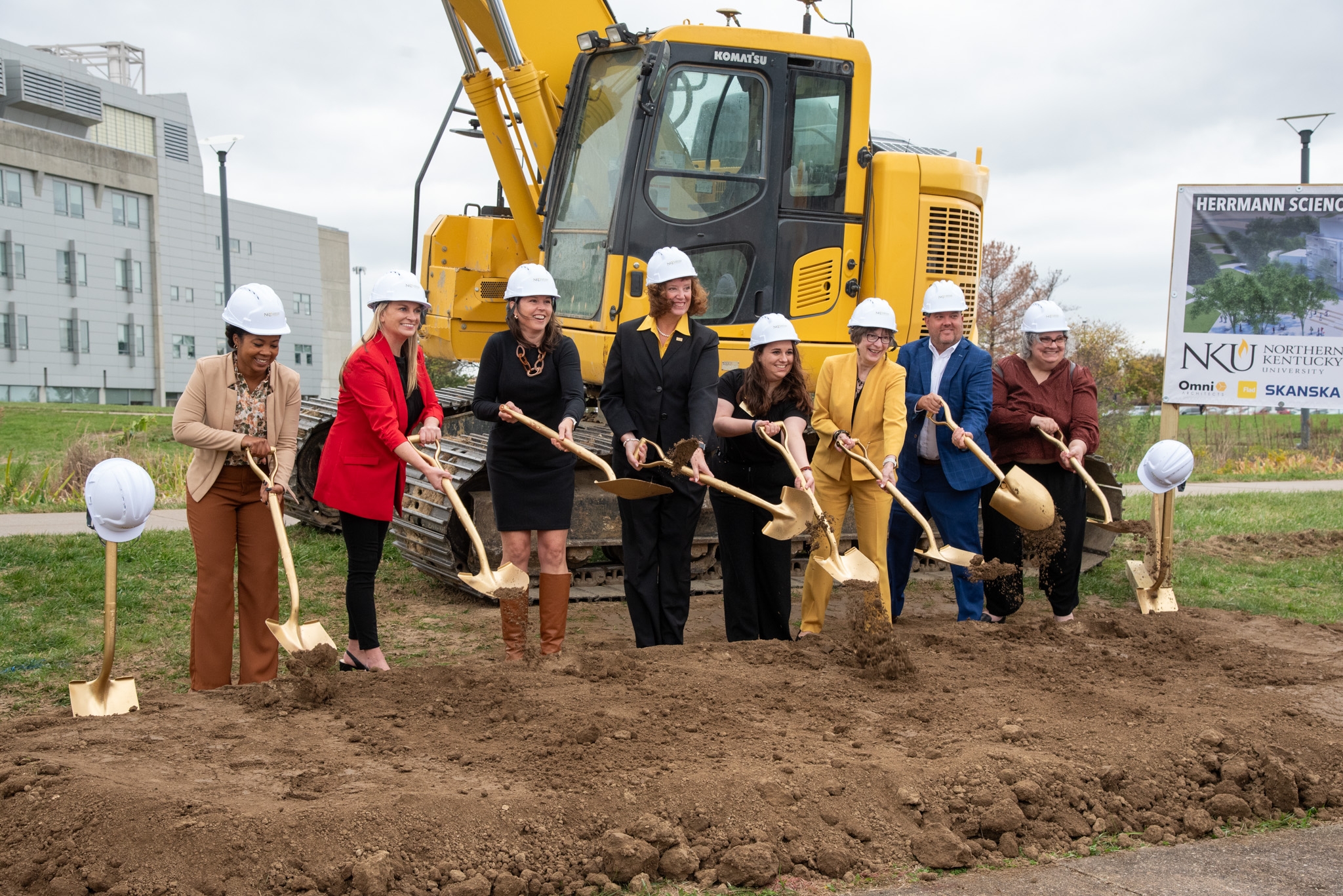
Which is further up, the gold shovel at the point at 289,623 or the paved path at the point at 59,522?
the gold shovel at the point at 289,623

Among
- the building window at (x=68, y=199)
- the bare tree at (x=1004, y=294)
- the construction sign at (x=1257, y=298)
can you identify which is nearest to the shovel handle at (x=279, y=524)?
the construction sign at (x=1257, y=298)

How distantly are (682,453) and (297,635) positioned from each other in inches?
72.0

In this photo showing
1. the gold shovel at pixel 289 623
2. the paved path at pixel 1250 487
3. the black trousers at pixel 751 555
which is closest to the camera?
the gold shovel at pixel 289 623

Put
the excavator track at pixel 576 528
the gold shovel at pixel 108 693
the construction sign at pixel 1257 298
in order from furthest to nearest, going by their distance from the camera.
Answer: the construction sign at pixel 1257 298, the excavator track at pixel 576 528, the gold shovel at pixel 108 693

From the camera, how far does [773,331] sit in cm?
578

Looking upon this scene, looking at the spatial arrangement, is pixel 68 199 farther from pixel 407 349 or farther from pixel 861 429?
pixel 861 429

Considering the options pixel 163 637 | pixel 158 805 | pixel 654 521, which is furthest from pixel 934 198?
pixel 158 805

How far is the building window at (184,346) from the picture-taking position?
48.2 m

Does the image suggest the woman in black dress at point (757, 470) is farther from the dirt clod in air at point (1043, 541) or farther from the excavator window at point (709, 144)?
the excavator window at point (709, 144)

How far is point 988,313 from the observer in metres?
28.3

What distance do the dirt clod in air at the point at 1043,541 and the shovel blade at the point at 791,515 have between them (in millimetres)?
1393

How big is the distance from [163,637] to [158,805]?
344cm

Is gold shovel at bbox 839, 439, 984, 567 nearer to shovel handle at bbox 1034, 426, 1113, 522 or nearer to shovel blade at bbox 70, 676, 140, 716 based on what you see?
shovel handle at bbox 1034, 426, 1113, 522

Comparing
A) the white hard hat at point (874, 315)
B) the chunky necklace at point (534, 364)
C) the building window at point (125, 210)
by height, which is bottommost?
the chunky necklace at point (534, 364)
